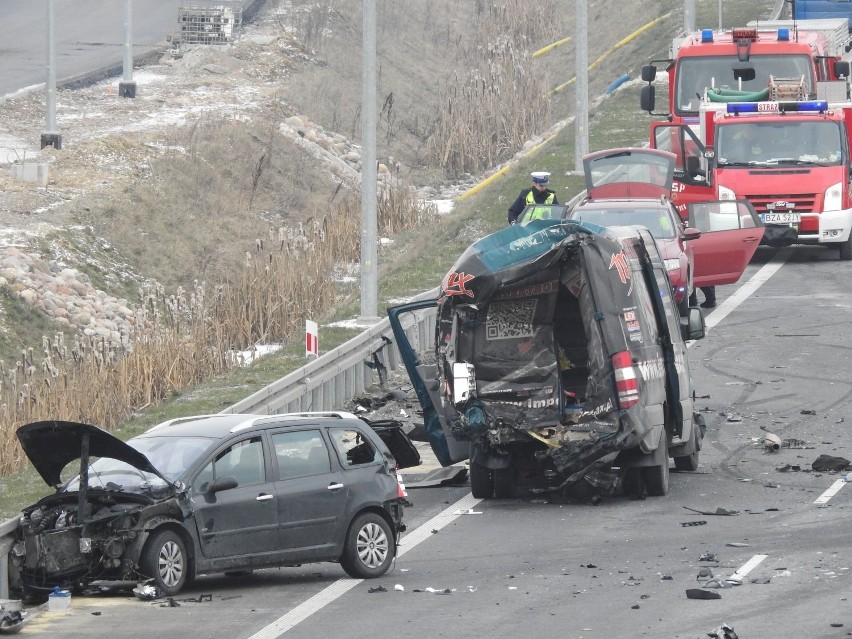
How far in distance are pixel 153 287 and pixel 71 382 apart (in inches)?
418

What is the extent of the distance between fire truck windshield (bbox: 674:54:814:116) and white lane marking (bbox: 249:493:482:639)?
16950 mm

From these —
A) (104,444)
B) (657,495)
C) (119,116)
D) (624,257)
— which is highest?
(119,116)

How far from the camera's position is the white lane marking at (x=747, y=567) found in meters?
13.3

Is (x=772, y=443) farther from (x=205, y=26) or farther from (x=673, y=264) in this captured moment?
(x=205, y=26)

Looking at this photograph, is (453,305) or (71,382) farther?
(71,382)

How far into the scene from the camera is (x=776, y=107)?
30.1 meters

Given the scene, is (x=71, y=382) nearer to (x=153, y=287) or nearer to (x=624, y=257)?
(x=624, y=257)

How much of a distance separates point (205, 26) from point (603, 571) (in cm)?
4112

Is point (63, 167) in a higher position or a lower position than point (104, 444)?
higher

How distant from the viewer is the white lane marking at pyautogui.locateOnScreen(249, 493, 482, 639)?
12091mm

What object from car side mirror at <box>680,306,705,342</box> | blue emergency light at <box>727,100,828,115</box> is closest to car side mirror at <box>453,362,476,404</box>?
car side mirror at <box>680,306,705,342</box>

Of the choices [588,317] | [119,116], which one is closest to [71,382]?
[588,317]

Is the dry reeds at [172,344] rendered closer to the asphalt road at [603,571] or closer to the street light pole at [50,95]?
the asphalt road at [603,571]

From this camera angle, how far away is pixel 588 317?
52.3 ft
